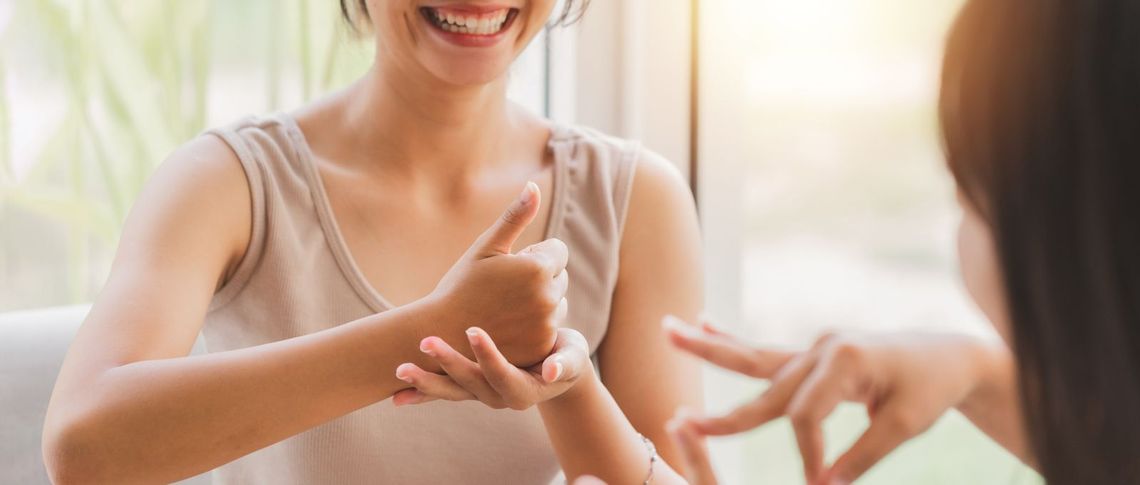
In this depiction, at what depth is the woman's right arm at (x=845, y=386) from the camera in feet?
2.31

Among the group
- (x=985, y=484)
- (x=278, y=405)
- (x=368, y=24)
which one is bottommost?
(x=985, y=484)

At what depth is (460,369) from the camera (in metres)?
1.00

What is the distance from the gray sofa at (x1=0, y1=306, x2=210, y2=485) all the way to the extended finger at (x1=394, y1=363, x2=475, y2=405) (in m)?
0.51

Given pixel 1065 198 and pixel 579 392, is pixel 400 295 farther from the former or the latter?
pixel 1065 198

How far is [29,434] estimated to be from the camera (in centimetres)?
128

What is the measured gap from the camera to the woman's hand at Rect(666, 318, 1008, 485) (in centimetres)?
70

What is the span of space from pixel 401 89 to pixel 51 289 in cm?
71

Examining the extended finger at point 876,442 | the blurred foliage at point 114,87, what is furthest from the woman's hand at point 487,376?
the blurred foliage at point 114,87

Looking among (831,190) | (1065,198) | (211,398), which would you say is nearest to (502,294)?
(211,398)

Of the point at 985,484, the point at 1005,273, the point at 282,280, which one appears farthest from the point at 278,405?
the point at 985,484

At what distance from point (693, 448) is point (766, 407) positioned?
0.19 feet

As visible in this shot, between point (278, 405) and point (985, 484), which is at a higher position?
point (278, 405)

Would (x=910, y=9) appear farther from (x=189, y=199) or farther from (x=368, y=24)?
(x=189, y=199)

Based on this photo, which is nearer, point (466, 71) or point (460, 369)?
point (460, 369)
